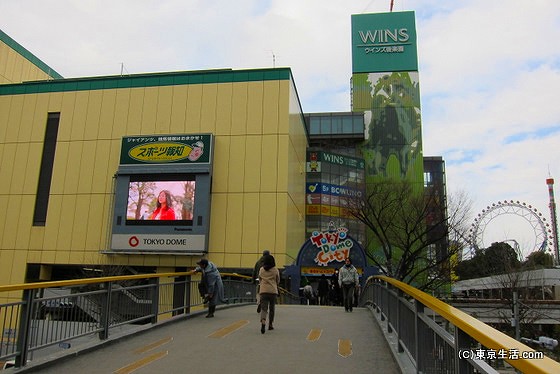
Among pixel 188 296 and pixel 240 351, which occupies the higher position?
pixel 188 296

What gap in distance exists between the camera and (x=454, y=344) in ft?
11.8

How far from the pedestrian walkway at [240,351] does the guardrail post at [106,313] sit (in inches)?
11.6

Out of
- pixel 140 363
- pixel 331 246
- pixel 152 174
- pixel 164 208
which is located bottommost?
pixel 140 363

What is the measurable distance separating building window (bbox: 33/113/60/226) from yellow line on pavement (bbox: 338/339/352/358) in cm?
2993

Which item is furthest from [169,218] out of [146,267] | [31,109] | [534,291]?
[534,291]

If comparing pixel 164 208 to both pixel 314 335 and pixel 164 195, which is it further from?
pixel 314 335

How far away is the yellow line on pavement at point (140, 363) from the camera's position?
6.31 metres

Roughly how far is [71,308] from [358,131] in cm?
4877

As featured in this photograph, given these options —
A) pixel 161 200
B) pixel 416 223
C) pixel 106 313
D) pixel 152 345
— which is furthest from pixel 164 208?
pixel 152 345

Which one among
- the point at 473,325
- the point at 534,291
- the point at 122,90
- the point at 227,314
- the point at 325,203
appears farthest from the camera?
the point at 325,203

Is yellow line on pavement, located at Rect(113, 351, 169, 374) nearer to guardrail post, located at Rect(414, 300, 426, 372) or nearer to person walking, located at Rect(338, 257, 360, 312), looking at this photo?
guardrail post, located at Rect(414, 300, 426, 372)

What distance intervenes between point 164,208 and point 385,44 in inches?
1565

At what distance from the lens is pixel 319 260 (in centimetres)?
2617

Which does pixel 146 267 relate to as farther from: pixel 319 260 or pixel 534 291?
pixel 534 291
